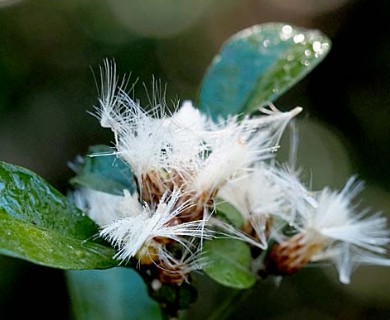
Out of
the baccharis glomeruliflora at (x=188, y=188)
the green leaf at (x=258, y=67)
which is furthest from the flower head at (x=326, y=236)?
the green leaf at (x=258, y=67)

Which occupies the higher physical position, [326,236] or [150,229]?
[150,229]

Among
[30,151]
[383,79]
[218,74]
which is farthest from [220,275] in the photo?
[383,79]

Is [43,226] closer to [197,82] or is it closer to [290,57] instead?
[290,57]

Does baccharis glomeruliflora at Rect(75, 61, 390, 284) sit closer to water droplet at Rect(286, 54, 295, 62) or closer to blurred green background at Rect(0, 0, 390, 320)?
water droplet at Rect(286, 54, 295, 62)

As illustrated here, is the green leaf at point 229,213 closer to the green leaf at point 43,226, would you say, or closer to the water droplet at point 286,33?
the green leaf at point 43,226

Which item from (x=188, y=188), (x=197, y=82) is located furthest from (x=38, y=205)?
(x=197, y=82)

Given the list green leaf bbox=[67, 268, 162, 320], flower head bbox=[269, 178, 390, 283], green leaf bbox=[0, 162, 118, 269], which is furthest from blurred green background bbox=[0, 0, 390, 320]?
green leaf bbox=[0, 162, 118, 269]

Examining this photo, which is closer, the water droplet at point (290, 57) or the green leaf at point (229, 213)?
the green leaf at point (229, 213)
